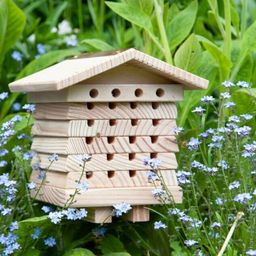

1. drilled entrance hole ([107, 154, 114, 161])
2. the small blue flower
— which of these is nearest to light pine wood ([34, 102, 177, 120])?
drilled entrance hole ([107, 154, 114, 161])

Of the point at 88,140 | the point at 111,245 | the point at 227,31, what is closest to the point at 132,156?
the point at 88,140

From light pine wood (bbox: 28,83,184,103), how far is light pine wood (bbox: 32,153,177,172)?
0.18 metres

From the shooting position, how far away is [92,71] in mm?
2367

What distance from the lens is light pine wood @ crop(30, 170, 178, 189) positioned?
7.91ft

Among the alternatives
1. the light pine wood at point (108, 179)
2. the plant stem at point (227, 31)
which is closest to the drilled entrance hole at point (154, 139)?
the light pine wood at point (108, 179)

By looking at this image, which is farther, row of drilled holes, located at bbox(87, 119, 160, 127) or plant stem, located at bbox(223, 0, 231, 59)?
plant stem, located at bbox(223, 0, 231, 59)

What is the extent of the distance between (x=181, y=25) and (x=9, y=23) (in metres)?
0.81

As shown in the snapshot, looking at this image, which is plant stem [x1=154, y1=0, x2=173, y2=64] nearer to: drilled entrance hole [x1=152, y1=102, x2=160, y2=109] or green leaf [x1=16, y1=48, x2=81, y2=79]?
drilled entrance hole [x1=152, y1=102, x2=160, y2=109]

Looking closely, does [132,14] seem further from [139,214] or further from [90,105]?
[139,214]

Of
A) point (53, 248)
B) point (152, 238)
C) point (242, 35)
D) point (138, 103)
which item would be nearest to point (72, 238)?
point (53, 248)

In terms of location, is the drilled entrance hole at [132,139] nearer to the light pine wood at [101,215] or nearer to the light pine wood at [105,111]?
the light pine wood at [105,111]

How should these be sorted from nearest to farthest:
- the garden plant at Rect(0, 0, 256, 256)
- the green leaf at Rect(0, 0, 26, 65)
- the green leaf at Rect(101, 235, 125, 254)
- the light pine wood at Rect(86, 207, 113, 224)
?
1. the garden plant at Rect(0, 0, 256, 256)
2. the light pine wood at Rect(86, 207, 113, 224)
3. the green leaf at Rect(101, 235, 125, 254)
4. the green leaf at Rect(0, 0, 26, 65)

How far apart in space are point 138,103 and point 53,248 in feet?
1.99

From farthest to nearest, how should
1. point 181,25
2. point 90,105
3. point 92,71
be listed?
point 181,25, point 90,105, point 92,71
